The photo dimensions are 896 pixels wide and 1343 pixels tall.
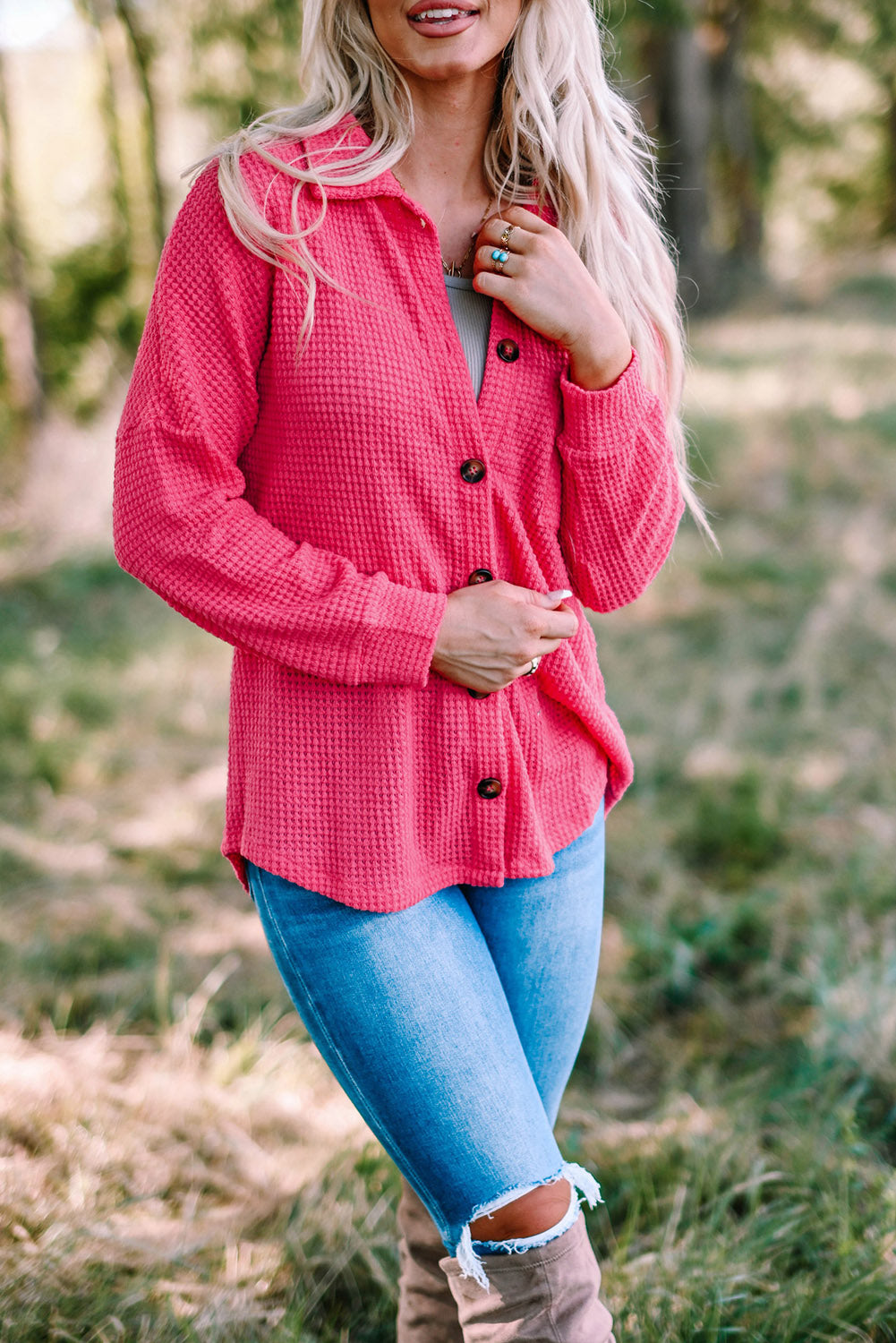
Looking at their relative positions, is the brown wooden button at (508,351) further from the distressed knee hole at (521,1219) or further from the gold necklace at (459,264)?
the distressed knee hole at (521,1219)

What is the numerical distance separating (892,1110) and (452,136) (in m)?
2.18

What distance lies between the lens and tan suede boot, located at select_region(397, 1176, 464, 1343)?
1.76m

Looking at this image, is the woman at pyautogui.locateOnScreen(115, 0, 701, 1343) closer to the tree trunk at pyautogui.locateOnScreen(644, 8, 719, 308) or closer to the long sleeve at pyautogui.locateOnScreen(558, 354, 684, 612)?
the long sleeve at pyautogui.locateOnScreen(558, 354, 684, 612)

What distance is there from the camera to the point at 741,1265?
2.07m

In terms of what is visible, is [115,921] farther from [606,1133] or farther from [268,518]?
[268,518]

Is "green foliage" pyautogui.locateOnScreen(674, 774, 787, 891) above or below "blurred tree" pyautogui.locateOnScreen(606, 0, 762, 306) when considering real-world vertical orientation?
below

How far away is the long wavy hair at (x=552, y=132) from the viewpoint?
1597 mm

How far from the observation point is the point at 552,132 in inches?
64.6

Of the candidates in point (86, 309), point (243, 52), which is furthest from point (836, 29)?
point (86, 309)

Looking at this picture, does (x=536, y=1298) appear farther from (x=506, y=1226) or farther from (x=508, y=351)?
(x=508, y=351)

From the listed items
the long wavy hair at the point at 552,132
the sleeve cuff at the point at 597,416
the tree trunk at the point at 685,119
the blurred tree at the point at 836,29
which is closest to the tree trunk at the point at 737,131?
the blurred tree at the point at 836,29

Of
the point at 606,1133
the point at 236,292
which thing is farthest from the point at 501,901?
the point at 606,1133

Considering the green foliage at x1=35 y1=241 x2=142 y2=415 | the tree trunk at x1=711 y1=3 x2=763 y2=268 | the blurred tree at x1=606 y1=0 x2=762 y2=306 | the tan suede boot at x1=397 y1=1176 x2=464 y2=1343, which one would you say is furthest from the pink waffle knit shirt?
the tree trunk at x1=711 y1=3 x2=763 y2=268

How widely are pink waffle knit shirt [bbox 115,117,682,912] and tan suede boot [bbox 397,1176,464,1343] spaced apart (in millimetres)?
642
